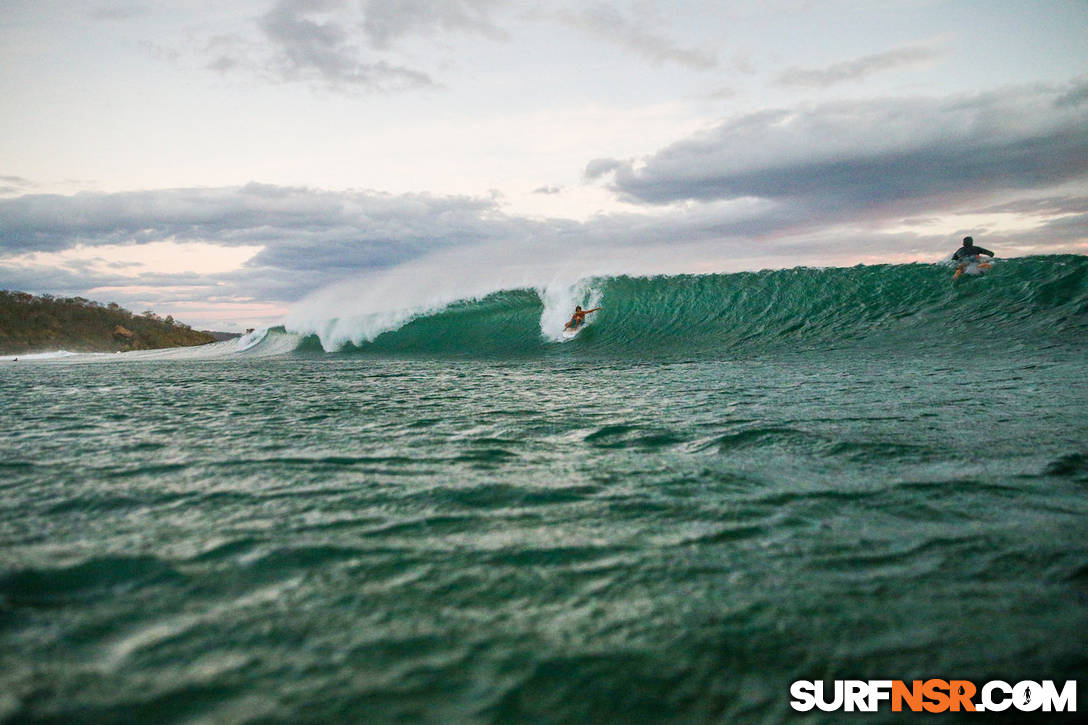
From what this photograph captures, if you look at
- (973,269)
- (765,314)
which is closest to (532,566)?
(765,314)

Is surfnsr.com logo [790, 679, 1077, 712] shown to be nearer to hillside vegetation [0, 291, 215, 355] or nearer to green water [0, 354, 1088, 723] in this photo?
green water [0, 354, 1088, 723]

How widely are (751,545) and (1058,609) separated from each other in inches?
38.7

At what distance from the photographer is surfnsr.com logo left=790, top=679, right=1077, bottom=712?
64.6 inches

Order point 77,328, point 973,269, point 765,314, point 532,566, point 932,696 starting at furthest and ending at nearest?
point 77,328, point 765,314, point 973,269, point 532,566, point 932,696

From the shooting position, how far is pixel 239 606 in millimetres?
2115

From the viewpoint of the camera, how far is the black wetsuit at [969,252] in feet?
49.7

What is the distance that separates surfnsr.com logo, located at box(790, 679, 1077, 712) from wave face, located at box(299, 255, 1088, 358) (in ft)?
35.4

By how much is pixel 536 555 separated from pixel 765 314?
14.4 meters

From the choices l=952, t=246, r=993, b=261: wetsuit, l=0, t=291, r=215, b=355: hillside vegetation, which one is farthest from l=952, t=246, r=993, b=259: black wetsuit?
l=0, t=291, r=215, b=355: hillside vegetation

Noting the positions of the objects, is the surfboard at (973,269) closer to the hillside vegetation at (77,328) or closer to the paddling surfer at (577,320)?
the paddling surfer at (577,320)

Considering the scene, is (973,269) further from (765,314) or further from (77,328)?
(77,328)

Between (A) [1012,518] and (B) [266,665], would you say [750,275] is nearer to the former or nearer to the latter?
(A) [1012,518]

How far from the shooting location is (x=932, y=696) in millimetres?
1684

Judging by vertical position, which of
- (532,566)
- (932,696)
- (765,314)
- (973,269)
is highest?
(973,269)
